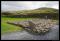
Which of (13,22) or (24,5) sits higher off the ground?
(24,5)

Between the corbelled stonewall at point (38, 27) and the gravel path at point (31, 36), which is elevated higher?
→ the corbelled stonewall at point (38, 27)

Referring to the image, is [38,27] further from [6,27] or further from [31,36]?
[6,27]

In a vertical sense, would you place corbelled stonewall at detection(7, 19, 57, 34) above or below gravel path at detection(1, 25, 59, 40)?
above

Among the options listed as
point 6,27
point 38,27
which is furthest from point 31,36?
point 6,27

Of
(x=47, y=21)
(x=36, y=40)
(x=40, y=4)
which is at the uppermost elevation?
(x=40, y=4)

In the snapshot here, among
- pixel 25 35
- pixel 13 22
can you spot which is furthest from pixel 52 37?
pixel 13 22

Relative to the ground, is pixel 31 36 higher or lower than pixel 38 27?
lower

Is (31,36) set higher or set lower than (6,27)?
lower

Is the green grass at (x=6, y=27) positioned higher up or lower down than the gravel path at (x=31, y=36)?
higher up

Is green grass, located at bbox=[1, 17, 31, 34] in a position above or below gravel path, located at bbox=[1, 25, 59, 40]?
above

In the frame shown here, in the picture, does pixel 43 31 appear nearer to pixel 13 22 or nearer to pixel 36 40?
pixel 36 40
